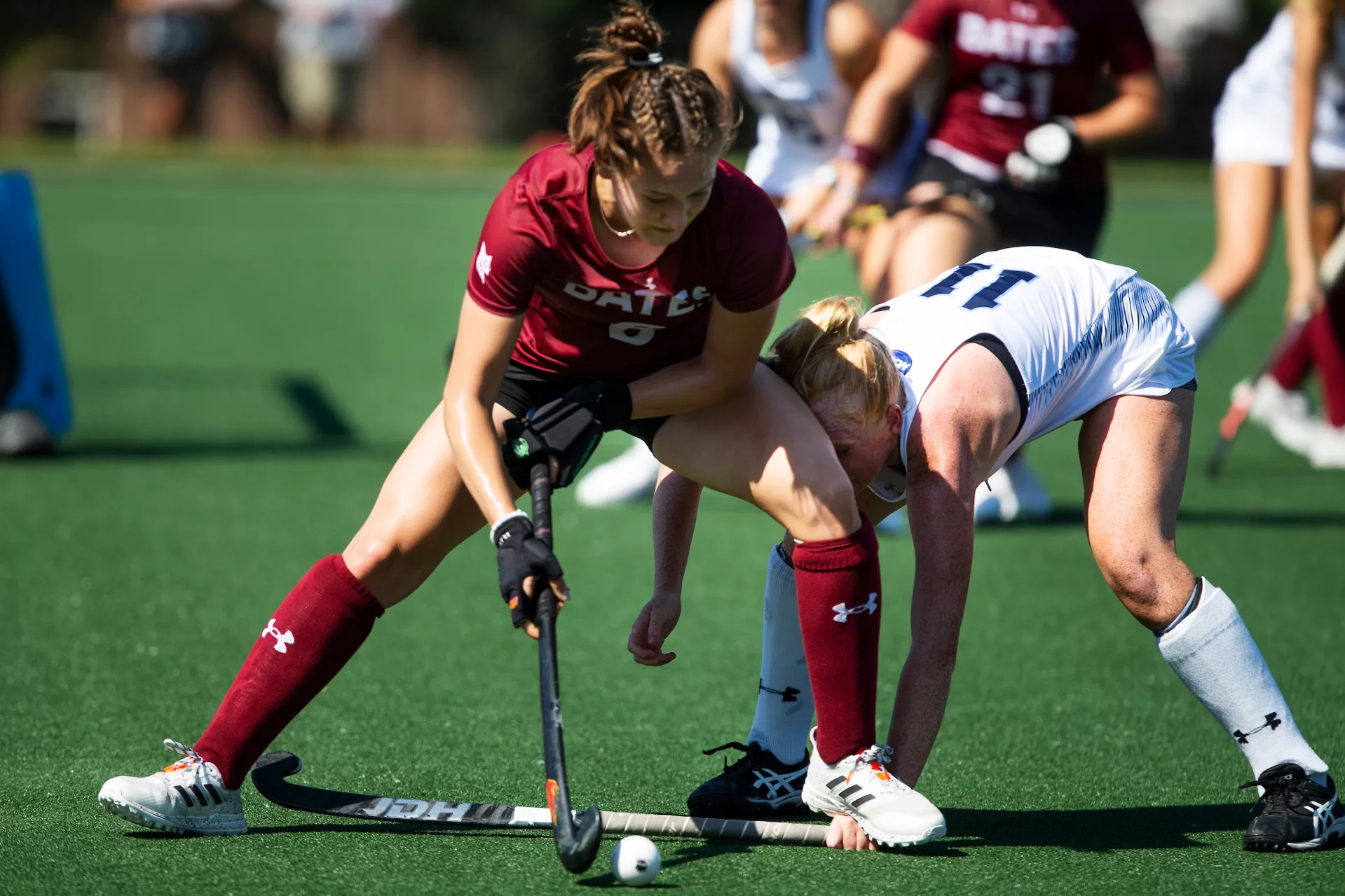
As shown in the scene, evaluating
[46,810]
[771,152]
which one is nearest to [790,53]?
[771,152]

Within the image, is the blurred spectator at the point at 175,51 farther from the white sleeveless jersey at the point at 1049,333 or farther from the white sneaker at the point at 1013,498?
the white sleeveless jersey at the point at 1049,333

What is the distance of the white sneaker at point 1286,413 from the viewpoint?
7.74 m

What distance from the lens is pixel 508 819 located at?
10.7ft

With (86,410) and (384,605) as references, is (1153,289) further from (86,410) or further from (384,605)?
(86,410)

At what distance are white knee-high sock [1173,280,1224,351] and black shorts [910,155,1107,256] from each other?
687 mm

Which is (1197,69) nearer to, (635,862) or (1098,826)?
(1098,826)

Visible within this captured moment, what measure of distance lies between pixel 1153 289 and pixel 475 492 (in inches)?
59.9

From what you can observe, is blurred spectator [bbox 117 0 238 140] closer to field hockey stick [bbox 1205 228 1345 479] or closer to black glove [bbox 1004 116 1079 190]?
field hockey stick [bbox 1205 228 1345 479]

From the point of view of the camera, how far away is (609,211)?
2961mm

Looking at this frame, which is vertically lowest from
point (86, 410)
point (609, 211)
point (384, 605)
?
point (86, 410)

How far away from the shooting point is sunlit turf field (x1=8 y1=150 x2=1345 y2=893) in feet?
10.1

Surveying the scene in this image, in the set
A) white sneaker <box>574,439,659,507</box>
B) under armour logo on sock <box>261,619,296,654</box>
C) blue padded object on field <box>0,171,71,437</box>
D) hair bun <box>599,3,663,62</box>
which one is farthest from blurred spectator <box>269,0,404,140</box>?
hair bun <box>599,3,663,62</box>

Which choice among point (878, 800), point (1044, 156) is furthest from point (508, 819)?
point (1044, 156)

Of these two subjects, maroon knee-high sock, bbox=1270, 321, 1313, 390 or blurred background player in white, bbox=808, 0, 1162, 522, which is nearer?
blurred background player in white, bbox=808, 0, 1162, 522
